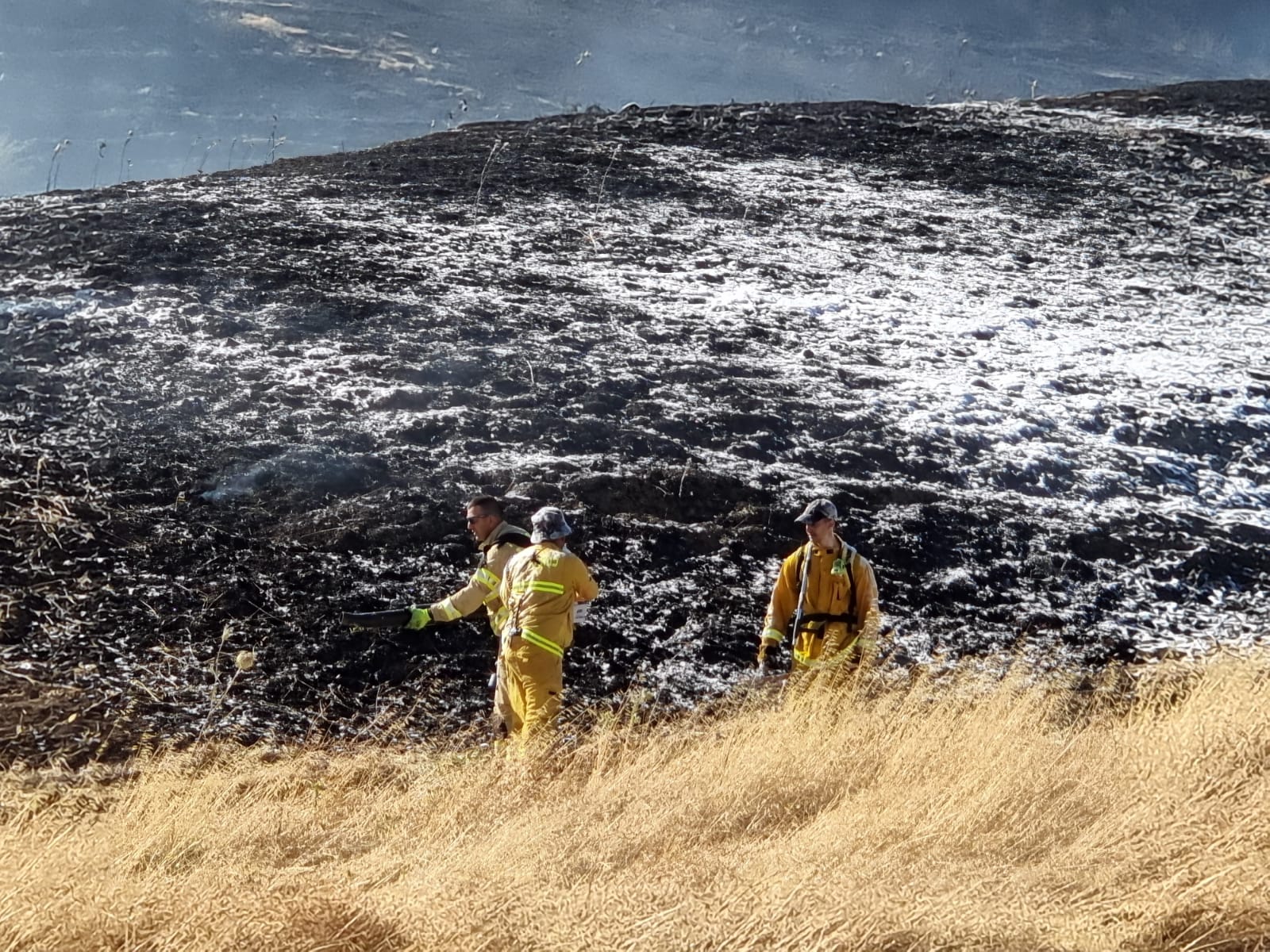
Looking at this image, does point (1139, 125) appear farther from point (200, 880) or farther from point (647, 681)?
point (200, 880)

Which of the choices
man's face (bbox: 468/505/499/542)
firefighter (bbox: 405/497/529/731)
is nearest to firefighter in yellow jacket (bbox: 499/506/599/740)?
firefighter (bbox: 405/497/529/731)

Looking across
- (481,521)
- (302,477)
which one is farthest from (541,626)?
(302,477)

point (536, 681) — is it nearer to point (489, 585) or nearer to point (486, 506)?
point (489, 585)

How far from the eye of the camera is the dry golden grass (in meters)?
3.53

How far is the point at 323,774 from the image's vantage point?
5898 mm

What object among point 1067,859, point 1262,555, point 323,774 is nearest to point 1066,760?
point 1067,859

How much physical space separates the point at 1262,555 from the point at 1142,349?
5073 mm

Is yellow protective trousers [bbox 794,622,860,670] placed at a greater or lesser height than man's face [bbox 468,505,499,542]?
lesser

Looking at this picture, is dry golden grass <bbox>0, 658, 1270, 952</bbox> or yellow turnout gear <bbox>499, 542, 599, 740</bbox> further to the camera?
yellow turnout gear <bbox>499, 542, 599, 740</bbox>

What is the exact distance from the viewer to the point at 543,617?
6.07 m

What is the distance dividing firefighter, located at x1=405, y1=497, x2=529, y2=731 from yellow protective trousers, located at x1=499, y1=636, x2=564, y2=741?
0.18 m

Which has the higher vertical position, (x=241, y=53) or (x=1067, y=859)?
(x=241, y=53)

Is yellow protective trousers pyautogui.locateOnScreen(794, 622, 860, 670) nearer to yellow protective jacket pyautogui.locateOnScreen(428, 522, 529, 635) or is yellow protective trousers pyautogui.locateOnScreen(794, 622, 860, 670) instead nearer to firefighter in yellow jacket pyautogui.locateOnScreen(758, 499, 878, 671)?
firefighter in yellow jacket pyautogui.locateOnScreen(758, 499, 878, 671)

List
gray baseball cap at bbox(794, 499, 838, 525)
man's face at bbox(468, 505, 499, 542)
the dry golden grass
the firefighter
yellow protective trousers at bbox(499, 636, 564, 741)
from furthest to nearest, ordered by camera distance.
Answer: gray baseball cap at bbox(794, 499, 838, 525)
man's face at bbox(468, 505, 499, 542)
the firefighter
yellow protective trousers at bbox(499, 636, 564, 741)
the dry golden grass
